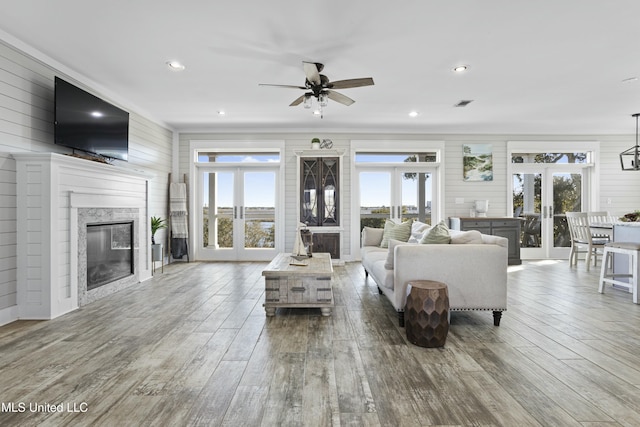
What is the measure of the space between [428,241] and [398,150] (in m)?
3.96

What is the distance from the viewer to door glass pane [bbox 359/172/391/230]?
6.84 meters

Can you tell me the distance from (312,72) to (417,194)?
4213 millimetres

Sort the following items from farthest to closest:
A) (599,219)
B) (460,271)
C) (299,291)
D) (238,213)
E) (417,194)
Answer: (417,194) < (238,213) < (599,219) < (299,291) < (460,271)

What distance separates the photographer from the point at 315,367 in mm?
2172

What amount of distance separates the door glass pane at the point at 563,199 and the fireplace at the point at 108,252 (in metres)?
7.65

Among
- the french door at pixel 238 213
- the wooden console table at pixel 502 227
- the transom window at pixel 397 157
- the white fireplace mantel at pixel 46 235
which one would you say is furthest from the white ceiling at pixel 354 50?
the wooden console table at pixel 502 227

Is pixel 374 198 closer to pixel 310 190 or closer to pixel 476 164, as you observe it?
pixel 310 190

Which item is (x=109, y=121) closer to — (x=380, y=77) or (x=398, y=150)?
(x=380, y=77)

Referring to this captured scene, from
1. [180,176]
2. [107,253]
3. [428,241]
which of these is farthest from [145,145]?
[428,241]

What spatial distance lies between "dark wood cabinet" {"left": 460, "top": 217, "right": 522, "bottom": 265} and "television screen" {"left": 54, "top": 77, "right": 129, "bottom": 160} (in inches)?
221

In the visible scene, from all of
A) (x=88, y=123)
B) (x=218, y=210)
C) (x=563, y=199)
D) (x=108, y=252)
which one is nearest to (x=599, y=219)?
(x=563, y=199)

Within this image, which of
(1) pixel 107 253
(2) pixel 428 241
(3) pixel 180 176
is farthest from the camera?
(3) pixel 180 176

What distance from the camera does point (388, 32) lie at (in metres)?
3.09

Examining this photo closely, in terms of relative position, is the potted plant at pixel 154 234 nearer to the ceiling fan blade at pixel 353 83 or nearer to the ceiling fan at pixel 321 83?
the ceiling fan at pixel 321 83
